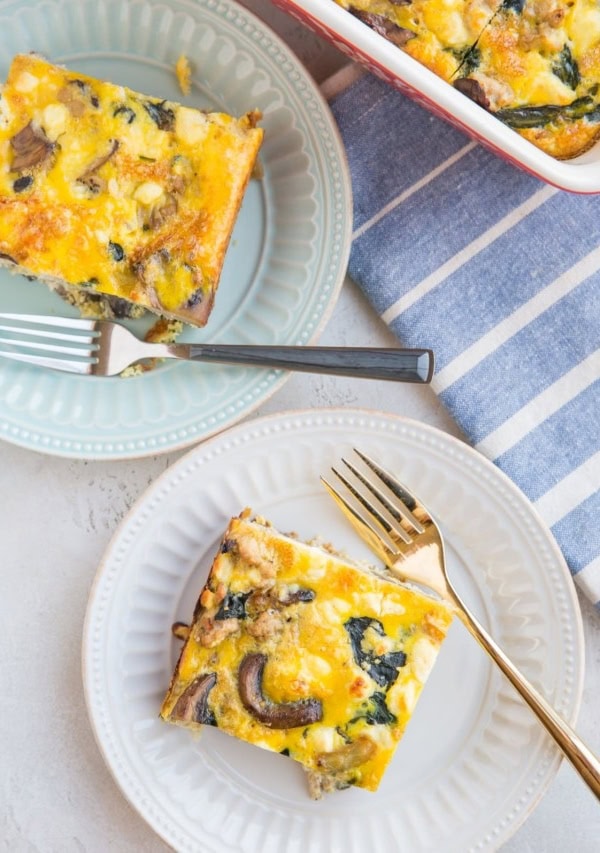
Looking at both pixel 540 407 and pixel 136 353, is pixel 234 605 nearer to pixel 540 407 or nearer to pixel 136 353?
pixel 136 353

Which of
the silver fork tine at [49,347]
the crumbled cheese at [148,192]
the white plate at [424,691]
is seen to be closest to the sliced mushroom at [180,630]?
the white plate at [424,691]

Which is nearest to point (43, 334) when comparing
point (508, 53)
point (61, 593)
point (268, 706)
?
point (61, 593)

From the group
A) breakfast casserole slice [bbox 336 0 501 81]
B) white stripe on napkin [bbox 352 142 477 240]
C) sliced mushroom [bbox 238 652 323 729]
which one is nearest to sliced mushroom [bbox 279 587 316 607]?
sliced mushroom [bbox 238 652 323 729]

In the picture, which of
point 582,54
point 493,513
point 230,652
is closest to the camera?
point 582,54

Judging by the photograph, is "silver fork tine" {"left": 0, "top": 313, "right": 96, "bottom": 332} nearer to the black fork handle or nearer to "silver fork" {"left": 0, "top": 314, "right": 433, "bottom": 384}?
"silver fork" {"left": 0, "top": 314, "right": 433, "bottom": 384}

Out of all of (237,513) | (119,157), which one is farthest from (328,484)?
(119,157)

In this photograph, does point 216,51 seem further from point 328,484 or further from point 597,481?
point 597,481

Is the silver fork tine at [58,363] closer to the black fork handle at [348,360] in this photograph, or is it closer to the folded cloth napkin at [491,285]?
the black fork handle at [348,360]
